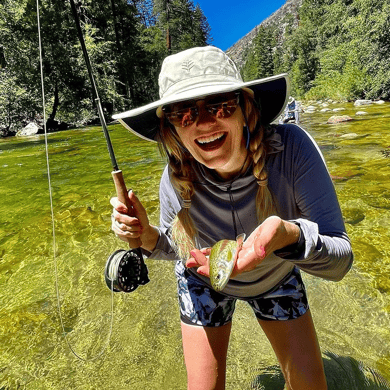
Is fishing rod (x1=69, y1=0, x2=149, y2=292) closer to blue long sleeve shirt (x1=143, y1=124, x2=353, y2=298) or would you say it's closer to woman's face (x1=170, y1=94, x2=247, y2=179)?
blue long sleeve shirt (x1=143, y1=124, x2=353, y2=298)

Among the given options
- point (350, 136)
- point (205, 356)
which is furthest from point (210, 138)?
point (350, 136)

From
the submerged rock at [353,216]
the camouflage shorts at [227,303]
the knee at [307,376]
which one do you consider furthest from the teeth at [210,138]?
the submerged rock at [353,216]

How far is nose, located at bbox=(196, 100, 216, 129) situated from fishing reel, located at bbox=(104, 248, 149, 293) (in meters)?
0.86

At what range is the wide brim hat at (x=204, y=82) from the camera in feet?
5.04

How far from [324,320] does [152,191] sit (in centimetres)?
458

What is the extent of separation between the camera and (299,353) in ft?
6.12

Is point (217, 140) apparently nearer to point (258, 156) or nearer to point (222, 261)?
point (258, 156)

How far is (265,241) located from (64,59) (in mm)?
26819

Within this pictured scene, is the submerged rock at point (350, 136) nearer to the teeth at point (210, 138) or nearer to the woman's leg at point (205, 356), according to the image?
the woman's leg at point (205, 356)

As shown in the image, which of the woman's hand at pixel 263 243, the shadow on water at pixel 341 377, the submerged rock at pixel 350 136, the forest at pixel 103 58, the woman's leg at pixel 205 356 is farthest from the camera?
the forest at pixel 103 58

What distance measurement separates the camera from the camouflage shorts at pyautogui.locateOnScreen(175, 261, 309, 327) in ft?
6.39

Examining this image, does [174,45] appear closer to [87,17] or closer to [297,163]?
[87,17]

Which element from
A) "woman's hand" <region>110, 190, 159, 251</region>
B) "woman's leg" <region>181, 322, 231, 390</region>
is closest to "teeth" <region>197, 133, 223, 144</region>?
"woman's hand" <region>110, 190, 159, 251</region>

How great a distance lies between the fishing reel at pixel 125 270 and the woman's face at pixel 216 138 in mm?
744
